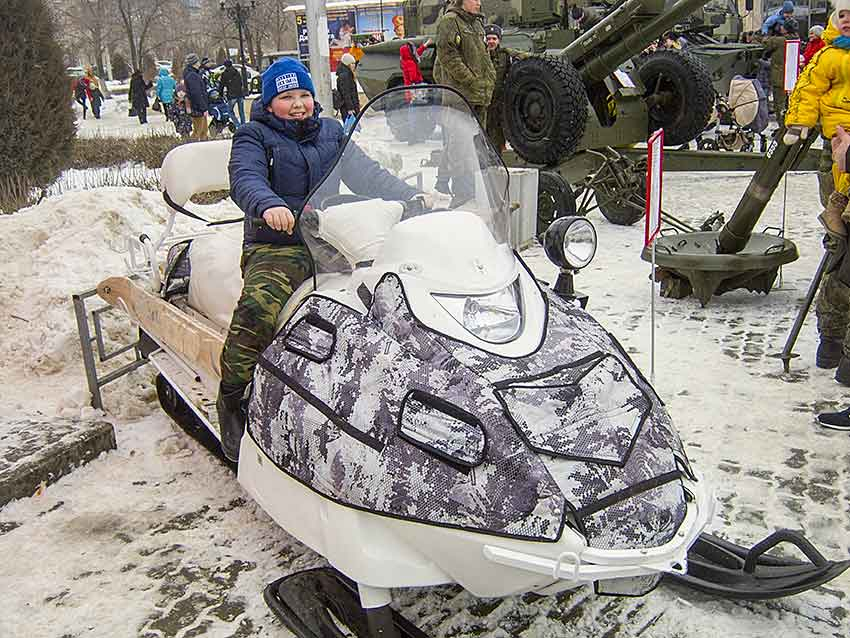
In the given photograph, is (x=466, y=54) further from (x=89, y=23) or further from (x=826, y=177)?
(x=89, y=23)

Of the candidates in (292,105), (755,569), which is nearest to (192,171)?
(292,105)

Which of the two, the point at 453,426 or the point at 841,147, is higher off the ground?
the point at 841,147

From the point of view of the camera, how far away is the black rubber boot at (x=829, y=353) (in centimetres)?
478

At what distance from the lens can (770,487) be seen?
3.54 m

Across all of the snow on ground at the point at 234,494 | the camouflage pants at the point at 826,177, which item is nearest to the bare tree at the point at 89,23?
the snow on ground at the point at 234,494

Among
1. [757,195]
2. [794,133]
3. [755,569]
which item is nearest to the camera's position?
[755,569]

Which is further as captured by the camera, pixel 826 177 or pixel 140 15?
pixel 140 15

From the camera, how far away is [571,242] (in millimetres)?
2988

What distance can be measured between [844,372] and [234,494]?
10.5 ft

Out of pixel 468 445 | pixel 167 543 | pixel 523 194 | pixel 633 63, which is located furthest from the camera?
pixel 633 63

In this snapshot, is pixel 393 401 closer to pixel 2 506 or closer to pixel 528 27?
pixel 2 506

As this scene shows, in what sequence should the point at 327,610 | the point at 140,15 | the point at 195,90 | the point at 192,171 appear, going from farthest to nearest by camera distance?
the point at 140,15
the point at 195,90
the point at 192,171
the point at 327,610

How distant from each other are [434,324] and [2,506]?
2.31 m

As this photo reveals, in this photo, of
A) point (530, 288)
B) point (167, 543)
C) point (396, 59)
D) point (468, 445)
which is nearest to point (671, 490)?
point (468, 445)
